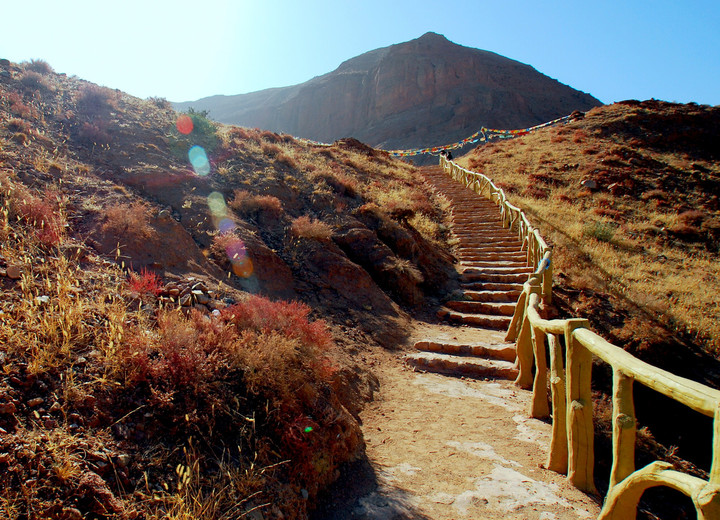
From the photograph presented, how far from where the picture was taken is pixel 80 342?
3.04 meters

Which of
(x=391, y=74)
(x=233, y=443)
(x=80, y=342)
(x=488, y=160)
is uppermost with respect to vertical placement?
(x=391, y=74)

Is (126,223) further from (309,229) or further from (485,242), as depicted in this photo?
(485,242)

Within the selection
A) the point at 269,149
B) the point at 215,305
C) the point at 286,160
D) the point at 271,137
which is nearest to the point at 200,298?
the point at 215,305

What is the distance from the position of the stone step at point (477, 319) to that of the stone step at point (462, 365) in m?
1.64

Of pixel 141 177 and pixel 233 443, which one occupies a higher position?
pixel 141 177

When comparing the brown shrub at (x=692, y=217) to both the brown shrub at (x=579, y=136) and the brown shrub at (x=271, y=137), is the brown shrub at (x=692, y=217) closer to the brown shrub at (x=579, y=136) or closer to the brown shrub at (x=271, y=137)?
the brown shrub at (x=579, y=136)

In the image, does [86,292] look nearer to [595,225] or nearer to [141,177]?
[141,177]

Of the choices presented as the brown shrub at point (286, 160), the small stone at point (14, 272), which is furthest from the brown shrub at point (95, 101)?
the small stone at point (14, 272)

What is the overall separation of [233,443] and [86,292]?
2.37 meters

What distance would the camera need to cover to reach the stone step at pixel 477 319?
7.94m

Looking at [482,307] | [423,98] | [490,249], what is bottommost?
[482,307]

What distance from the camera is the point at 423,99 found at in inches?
2739

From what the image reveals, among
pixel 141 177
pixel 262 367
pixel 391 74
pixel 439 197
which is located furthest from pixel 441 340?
pixel 391 74

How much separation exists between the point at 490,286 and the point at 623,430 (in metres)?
7.50
